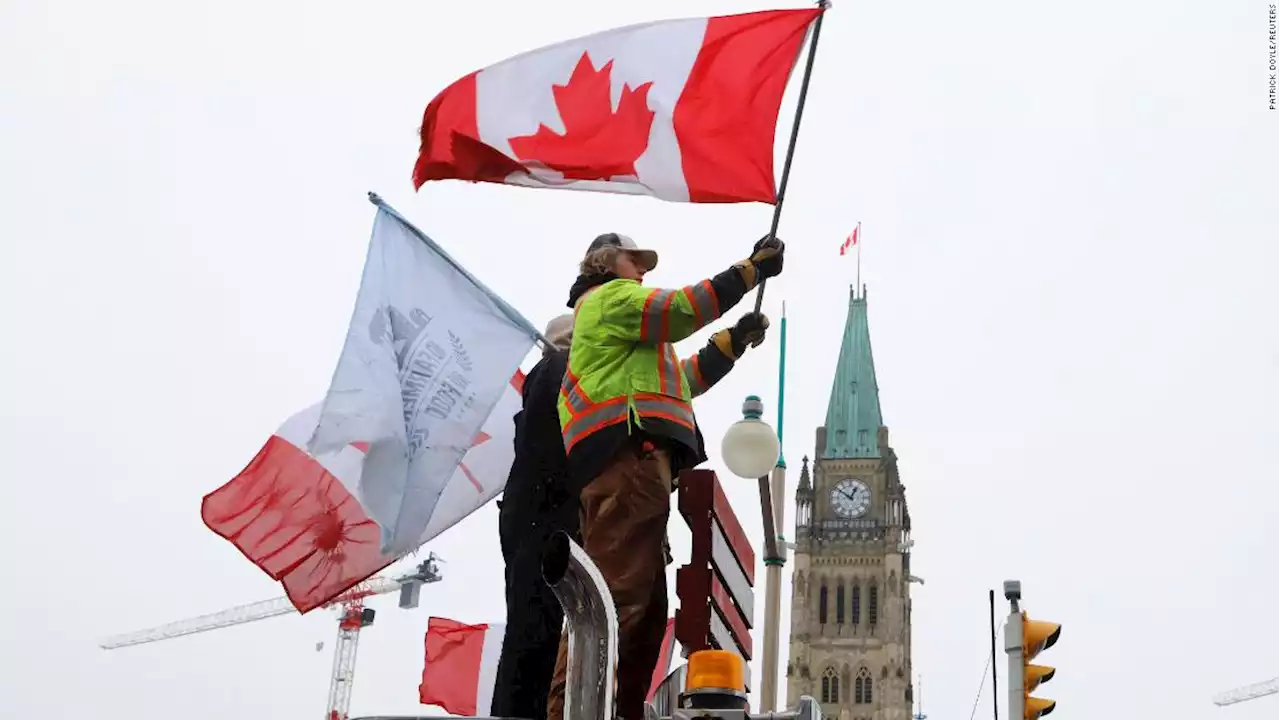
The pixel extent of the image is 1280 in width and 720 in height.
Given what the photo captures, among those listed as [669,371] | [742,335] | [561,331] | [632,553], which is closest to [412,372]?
[561,331]

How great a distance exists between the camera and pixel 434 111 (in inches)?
274

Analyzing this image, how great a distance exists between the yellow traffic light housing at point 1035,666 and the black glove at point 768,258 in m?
2.26

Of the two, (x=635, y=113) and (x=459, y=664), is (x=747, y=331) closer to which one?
(x=635, y=113)

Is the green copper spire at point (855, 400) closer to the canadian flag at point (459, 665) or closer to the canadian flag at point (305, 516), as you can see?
the canadian flag at point (459, 665)

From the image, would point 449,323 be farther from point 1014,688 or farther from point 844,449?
point 844,449

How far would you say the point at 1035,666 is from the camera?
683 centimetres

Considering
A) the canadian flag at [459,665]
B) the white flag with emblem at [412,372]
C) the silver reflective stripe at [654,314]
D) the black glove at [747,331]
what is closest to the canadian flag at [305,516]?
the white flag with emblem at [412,372]

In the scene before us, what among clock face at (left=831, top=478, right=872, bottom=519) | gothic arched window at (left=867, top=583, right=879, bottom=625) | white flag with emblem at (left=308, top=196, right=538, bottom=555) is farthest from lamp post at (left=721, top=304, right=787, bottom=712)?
clock face at (left=831, top=478, right=872, bottom=519)

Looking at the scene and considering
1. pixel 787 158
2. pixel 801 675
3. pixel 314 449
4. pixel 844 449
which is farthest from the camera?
pixel 844 449

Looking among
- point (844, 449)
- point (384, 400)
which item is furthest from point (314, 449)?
point (844, 449)

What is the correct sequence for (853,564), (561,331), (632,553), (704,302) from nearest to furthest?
(632,553) → (704,302) → (561,331) → (853,564)

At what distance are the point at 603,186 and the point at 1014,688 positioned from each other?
A: 2646 millimetres

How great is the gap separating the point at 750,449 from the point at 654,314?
352 centimetres

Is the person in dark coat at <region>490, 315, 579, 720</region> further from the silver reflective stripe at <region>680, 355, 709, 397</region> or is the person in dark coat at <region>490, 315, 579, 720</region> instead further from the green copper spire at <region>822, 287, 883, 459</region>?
the green copper spire at <region>822, 287, 883, 459</region>
